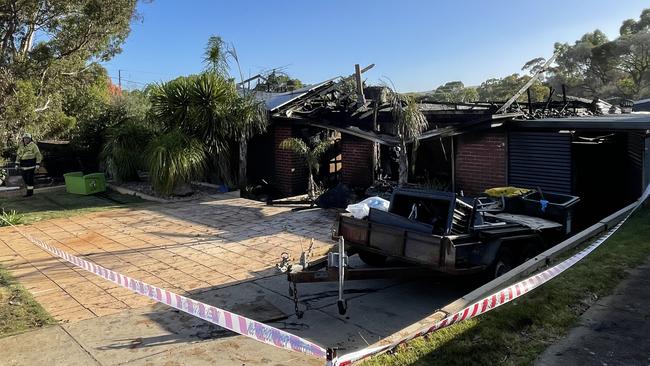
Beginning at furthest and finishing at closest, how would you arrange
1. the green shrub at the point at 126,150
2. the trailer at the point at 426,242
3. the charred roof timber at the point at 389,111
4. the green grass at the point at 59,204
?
1. the green shrub at the point at 126,150
2. the green grass at the point at 59,204
3. the charred roof timber at the point at 389,111
4. the trailer at the point at 426,242

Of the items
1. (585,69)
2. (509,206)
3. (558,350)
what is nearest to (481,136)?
(509,206)

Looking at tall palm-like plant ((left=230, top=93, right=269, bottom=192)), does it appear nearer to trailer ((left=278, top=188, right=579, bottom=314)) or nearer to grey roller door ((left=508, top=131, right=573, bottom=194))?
grey roller door ((left=508, top=131, right=573, bottom=194))

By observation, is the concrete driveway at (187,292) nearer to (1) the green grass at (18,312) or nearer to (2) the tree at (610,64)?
(1) the green grass at (18,312)

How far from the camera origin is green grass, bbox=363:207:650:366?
152 inches

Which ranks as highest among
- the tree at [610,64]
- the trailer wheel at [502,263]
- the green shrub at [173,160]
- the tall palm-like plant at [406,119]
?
the tree at [610,64]

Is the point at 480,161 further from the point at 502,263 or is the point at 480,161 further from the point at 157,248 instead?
the point at 157,248

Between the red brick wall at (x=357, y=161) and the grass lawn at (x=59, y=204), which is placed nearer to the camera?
the grass lawn at (x=59, y=204)

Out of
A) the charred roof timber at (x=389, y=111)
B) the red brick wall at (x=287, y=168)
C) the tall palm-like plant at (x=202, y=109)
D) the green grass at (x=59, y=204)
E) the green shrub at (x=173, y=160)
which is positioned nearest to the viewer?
the charred roof timber at (x=389, y=111)

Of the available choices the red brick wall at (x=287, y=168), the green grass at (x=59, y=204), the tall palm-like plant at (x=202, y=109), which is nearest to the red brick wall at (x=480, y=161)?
the red brick wall at (x=287, y=168)

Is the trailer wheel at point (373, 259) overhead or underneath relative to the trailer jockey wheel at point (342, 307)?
overhead

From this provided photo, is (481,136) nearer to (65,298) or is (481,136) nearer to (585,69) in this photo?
(65,298)

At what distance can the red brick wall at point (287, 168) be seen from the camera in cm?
1355

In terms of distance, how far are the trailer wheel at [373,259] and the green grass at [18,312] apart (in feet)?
12.2

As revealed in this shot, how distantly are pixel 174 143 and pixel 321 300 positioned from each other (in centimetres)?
787
